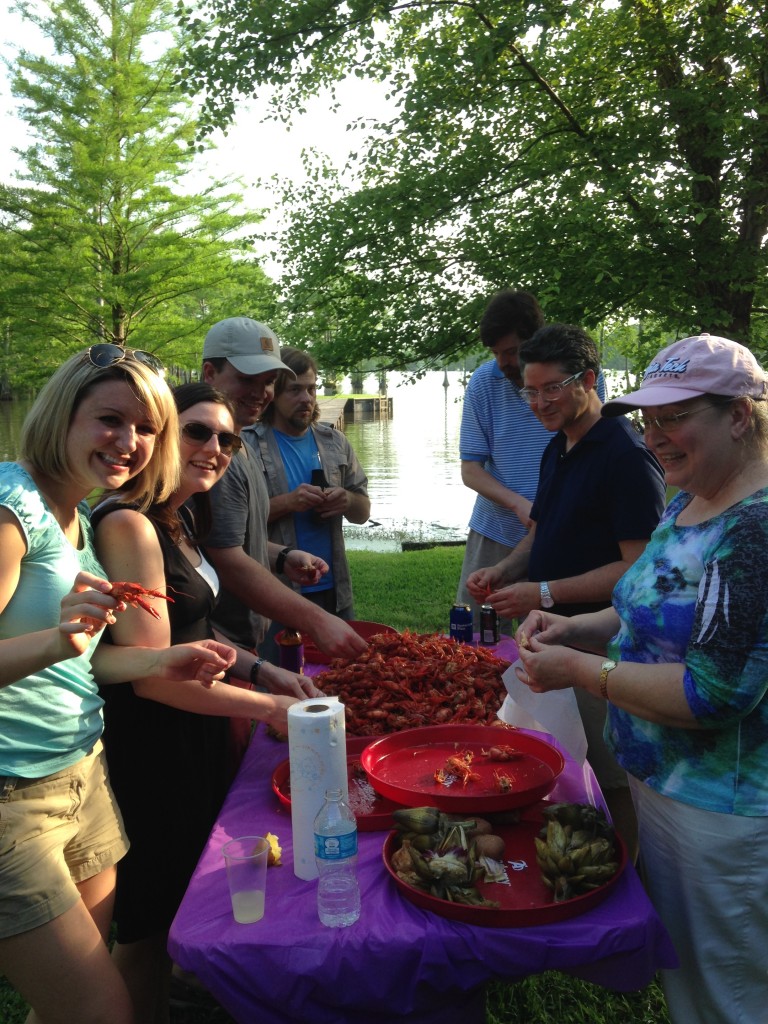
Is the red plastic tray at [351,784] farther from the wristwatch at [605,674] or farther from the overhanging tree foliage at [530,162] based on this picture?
the overhanging tree foliage at [530,162]

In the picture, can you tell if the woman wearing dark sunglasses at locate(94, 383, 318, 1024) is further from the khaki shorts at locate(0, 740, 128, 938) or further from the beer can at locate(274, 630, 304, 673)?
the beer can at locate(274, 630, 304, 673)

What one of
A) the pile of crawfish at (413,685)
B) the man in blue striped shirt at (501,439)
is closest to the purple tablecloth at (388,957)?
the pile of crawfish at (413,685)

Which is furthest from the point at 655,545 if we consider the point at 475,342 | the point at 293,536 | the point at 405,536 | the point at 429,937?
the point at 405,536

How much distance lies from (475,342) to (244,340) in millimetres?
6303

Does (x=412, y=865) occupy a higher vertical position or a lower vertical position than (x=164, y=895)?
higher

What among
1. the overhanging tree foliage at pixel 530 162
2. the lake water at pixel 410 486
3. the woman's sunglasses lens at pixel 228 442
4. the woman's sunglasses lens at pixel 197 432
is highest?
the overhanging tree foliage at pixel 530 162

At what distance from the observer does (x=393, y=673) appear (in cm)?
328

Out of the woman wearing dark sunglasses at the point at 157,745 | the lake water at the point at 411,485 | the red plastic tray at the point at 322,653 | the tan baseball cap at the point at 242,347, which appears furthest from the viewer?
the lake water at the point at 411,485

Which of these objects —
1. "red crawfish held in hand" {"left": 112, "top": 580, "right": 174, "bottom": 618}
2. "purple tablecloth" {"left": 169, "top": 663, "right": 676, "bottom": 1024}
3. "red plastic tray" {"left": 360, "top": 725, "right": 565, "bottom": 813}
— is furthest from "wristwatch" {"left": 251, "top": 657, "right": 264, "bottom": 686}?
"purple tablecloth" {"left": 169, "top": 663, "right": 676, "bottom": 1024}

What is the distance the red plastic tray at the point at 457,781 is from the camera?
221 centimetres

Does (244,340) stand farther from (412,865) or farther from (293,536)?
(412,865)

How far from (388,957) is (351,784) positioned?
73 centimetres

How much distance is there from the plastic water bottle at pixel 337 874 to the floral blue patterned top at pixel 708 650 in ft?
2.91

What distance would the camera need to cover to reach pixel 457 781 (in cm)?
240
